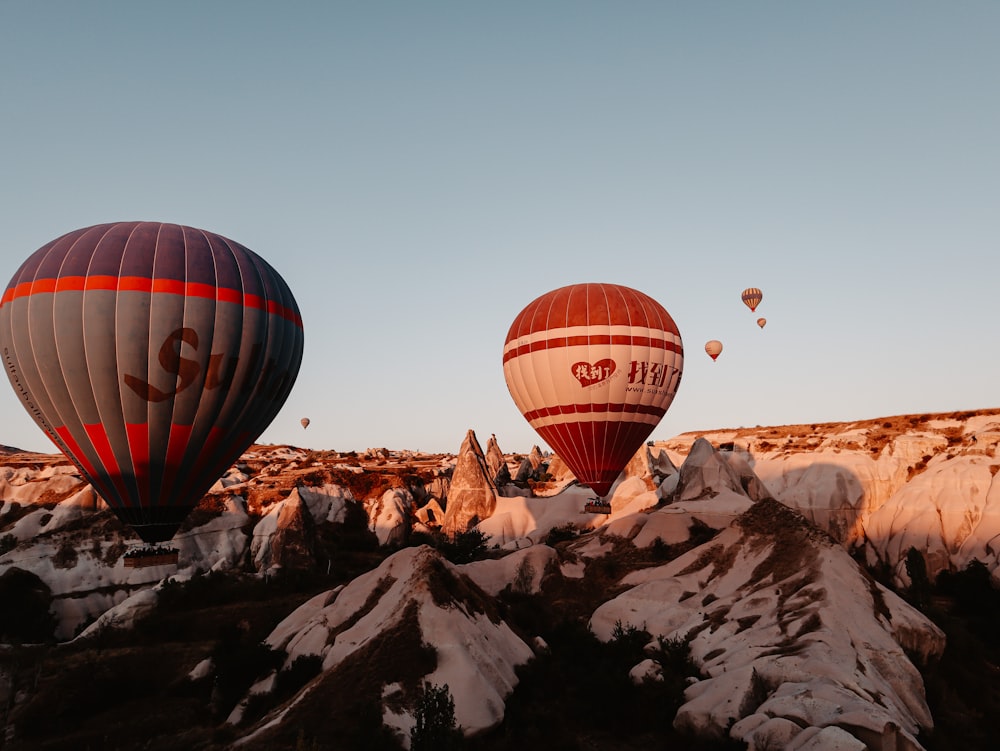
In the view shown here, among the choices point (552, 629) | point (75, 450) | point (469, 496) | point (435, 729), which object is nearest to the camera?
point (435, 729)

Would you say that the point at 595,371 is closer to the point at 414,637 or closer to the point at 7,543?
the point at 414,637

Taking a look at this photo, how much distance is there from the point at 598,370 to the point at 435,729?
24856 mm

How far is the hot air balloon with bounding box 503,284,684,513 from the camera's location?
3675 centimetres

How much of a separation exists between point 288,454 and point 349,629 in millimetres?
86081

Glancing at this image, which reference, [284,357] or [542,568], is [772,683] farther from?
[284,357]

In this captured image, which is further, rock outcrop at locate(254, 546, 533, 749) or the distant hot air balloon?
the distant hot air balloon

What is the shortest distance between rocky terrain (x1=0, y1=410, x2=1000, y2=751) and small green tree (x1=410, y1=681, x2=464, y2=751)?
0.13 m

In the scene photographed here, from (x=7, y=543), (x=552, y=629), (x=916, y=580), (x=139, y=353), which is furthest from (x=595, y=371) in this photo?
(x=7, y=543)

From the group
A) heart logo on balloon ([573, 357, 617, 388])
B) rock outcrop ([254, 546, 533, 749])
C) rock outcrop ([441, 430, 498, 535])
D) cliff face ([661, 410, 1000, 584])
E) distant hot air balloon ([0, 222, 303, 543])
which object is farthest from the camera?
rock outcrop ([441, 430, 498, 535])

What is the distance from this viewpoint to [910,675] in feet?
56.5

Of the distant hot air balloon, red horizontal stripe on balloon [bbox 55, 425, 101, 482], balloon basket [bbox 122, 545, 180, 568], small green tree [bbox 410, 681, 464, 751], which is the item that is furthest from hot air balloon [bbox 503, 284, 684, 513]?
small green tree [bbox 410, 681, 464, 751]

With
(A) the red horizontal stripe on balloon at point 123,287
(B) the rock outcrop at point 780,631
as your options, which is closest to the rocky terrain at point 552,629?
(B) the rock outcrop at point 780,631

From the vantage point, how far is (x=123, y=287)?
2445 cm

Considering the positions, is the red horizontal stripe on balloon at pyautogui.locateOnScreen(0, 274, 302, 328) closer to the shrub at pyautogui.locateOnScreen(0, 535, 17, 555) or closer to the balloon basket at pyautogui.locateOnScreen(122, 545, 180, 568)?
the balloon basket at pyautogui.locateOnScreen(122, 545, 180, 568)
